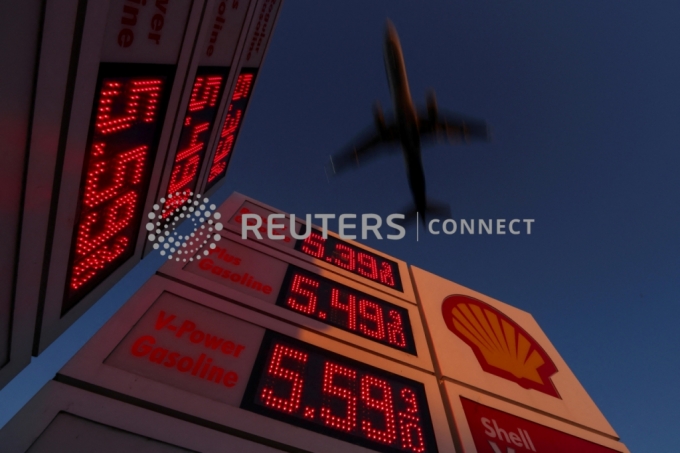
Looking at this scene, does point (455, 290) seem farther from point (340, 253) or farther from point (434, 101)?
point (434, 101)

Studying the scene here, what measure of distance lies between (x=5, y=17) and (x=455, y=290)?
23.5 feet

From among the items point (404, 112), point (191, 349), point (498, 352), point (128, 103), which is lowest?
point (191, 349)

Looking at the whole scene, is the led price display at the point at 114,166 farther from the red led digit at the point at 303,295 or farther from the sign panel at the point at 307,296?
the red led digit at the point at 303,295

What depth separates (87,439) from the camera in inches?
103

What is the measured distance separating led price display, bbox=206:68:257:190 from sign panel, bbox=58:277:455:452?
388 cm

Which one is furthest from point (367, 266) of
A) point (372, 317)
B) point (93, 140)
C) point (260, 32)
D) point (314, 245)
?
point (260, 32)

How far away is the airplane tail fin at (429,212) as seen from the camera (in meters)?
13.3

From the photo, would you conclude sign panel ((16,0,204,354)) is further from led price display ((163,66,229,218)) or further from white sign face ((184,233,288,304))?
white sign face ((184,233,288,304))

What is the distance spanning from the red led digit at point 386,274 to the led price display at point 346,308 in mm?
703

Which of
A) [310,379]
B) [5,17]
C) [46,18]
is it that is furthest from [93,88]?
[310,379]

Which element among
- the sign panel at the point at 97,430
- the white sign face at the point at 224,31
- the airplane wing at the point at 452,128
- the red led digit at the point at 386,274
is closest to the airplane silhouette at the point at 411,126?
the airplane wing at the point at 452,128

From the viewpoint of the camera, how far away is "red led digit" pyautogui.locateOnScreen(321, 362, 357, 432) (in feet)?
11.6

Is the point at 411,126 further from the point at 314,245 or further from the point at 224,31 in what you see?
the point at 224,31

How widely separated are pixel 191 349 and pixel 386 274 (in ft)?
13.3
